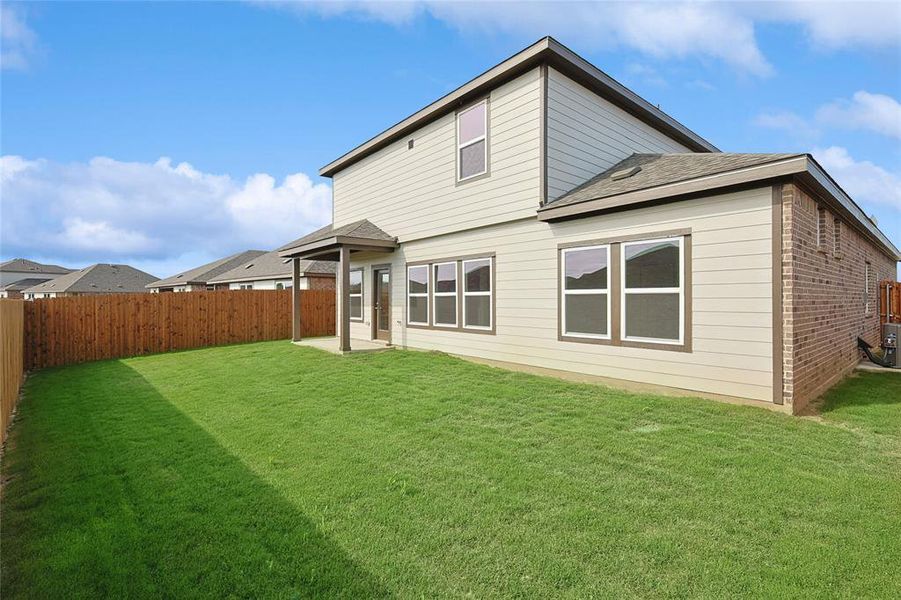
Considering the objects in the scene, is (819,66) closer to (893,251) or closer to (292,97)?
(893,251)

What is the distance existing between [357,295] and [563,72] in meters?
8.82

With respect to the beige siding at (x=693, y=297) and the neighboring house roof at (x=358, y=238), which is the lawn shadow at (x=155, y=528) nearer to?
the beige siding at (x=693, y=297)

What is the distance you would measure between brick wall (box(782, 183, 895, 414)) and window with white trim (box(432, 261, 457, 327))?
6.42 metres

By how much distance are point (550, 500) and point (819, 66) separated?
1435cm

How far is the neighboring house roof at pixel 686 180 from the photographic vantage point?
18.1 ft

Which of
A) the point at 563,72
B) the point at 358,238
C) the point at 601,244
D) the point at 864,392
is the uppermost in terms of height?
the point at 563,72

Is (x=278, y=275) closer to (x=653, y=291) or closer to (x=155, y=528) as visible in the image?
(x=653, y=291)

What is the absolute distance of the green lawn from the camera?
8.14 feet

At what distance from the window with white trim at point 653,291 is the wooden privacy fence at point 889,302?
11900 millimetres

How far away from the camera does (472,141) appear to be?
31.7ft

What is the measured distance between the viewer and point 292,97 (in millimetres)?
12156

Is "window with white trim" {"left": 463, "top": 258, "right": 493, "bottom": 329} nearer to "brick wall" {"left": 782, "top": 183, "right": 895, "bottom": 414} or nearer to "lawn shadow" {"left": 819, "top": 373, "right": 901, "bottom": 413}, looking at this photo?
"brick wall" {"left": 782, "top": 183, "right": 895, "bottom": 414}

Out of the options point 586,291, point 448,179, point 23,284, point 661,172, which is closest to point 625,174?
point 661,172

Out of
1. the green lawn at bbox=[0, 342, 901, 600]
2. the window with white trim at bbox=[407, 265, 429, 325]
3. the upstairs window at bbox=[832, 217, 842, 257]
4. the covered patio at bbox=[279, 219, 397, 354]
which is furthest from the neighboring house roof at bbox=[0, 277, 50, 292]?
the upstairs window at bbox=[832, 217, 842, 257]
